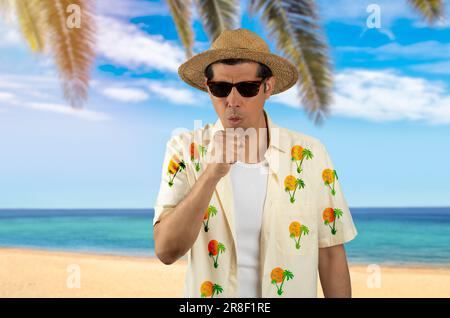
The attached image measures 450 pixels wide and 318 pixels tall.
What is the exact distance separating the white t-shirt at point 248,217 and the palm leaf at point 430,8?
11.1ft

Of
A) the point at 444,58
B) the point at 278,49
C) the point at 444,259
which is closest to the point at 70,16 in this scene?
the point at 278,49

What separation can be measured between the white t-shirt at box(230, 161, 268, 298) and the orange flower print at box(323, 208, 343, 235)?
0.30 m

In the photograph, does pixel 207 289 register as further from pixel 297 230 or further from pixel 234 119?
pixel 234 119

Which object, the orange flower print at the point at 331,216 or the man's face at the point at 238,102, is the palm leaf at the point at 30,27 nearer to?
the man's face at the point at 238,102

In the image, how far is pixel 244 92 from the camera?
228 cm

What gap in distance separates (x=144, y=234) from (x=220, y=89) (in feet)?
103

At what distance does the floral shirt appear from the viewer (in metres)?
2.20

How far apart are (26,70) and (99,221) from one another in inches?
470

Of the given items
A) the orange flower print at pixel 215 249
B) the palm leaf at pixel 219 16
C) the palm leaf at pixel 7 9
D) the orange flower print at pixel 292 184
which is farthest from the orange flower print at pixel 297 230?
the palm leaf at pixel 7 9

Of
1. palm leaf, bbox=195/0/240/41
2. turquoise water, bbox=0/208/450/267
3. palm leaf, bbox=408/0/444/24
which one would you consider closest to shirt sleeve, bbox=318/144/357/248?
palm leaf, bbox=408/0/444/24

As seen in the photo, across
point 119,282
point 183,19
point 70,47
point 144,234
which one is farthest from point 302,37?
point 144,234

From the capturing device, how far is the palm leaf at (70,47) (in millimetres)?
4520

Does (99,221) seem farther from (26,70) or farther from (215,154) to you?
(215,154)

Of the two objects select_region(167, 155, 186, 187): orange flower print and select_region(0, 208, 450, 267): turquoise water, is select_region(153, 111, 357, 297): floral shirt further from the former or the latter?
select_region(0, 208, 450, 267): turquoise water
